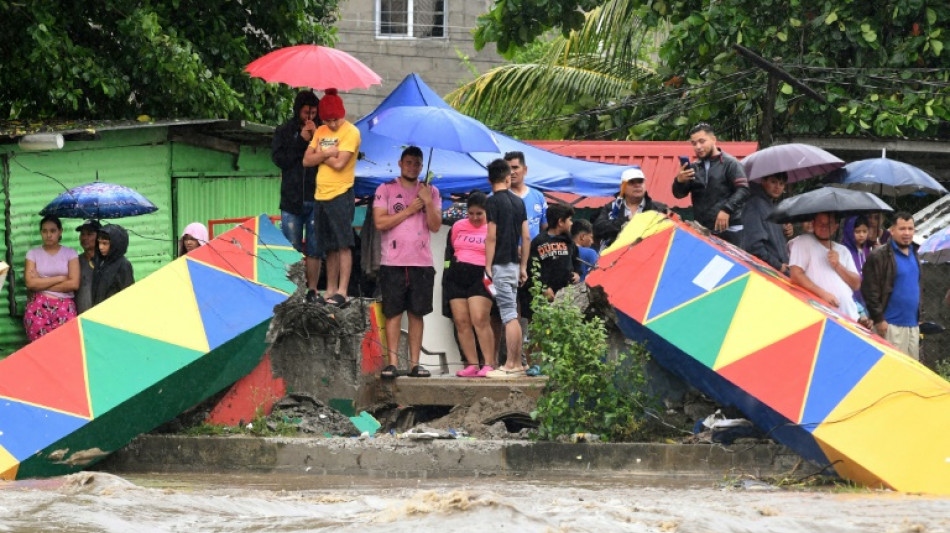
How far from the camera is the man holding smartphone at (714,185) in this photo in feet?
41.2

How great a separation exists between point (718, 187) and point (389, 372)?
10.1 feet

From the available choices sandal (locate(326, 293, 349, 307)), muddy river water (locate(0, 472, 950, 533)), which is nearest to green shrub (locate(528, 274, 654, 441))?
muddy river water (locate(0, 472, 950, 533))

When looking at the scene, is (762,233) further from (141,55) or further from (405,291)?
(141,55)

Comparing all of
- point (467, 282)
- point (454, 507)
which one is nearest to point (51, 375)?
point (467, 282)

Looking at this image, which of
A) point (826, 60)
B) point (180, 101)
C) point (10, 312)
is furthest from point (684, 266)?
point (826, 60)

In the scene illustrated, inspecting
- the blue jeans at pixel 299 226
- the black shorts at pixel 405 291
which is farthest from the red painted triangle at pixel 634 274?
the blue jeans at pixel 299 226

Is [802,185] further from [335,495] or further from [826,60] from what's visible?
[335,495]

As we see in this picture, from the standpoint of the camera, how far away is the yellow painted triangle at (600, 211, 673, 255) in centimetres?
1134

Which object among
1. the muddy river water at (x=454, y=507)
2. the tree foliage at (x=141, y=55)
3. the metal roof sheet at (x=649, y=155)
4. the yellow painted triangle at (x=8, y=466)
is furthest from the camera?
the metal roof sheet at (x=649, y=155)

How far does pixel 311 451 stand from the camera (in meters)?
10.8

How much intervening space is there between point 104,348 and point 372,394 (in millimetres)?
2375

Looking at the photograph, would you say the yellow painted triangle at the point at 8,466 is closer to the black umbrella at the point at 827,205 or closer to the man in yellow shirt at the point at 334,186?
the man in yellow shirt at the point at 334,186

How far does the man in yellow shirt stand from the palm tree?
1019 centimetres

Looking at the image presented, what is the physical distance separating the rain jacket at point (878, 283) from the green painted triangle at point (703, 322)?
209cm
